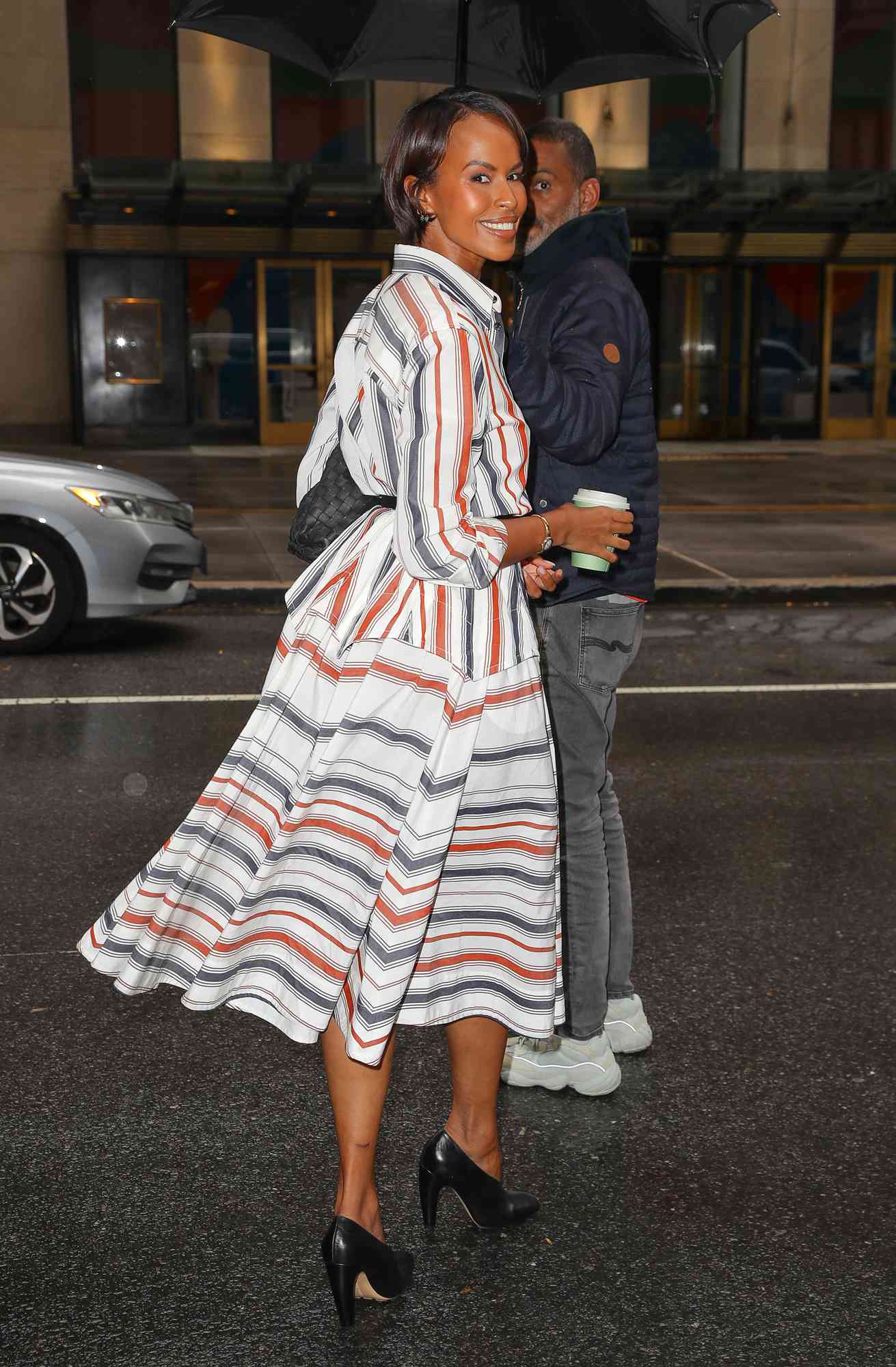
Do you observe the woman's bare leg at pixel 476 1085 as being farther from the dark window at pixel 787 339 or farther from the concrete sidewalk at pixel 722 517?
the dark window at pixel 787 339

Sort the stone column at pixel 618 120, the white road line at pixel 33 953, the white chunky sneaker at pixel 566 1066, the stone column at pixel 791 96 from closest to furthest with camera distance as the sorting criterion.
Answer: the white chunky sneaker at pixel 566 1066, the white road line at pixel 33 953, the stone column at pixel 618 120, the stone column at pixel 791 96

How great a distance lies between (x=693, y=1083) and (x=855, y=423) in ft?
83.8

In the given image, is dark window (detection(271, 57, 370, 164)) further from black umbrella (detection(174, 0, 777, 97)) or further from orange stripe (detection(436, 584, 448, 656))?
orange stripe (detection(436, 584, 448, 656))

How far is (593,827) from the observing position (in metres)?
3.42

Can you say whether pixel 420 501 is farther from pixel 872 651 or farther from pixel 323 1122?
pixel 872 651

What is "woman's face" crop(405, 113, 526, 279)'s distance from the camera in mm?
2566

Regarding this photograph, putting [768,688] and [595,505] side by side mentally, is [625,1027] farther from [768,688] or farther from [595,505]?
[768,688]

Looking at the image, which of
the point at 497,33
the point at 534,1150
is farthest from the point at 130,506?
the point at 534,1150

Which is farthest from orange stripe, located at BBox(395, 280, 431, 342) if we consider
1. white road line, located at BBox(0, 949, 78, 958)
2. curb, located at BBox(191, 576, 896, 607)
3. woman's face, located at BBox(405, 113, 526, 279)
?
curb, located at BBox(191, 576, 896, 607)

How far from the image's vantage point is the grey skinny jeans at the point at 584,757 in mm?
3348

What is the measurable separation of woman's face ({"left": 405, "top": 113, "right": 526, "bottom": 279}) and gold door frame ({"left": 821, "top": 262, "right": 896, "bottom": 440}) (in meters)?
25.9

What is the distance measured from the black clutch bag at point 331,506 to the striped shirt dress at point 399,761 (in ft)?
0.08

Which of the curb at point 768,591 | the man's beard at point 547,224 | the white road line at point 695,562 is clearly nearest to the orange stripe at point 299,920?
the man's beard at point 547,224

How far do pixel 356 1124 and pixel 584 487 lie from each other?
4.59ft
